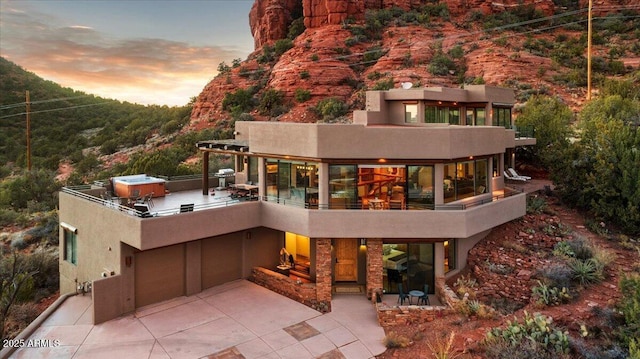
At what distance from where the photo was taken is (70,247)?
17391 millimetres

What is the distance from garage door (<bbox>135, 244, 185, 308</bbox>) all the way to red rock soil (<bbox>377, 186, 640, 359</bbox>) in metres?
7.63

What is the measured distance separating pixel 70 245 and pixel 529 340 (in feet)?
57.1

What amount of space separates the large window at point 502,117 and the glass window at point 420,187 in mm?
12670

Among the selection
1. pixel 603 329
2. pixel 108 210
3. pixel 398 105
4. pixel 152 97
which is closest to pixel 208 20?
pixel 152 97

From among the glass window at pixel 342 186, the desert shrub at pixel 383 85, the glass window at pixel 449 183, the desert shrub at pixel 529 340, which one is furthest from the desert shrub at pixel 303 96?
the desert shrub at pixel 529 340

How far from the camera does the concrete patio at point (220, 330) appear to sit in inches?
449

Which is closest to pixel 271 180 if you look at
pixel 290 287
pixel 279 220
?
pixel 279 220

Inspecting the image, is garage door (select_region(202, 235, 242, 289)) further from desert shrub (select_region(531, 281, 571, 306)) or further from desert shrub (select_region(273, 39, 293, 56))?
desert shrub (select_region(273, 39, 293, 56))

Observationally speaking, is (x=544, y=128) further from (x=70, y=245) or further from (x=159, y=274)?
(x=70, y=245)

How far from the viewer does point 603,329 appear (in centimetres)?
1129

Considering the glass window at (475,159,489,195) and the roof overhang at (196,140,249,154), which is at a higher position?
the roof overhang at (196,140,249,154)

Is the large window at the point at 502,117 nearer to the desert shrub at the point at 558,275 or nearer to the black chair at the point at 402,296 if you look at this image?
the desert shrub at the point at 558,275

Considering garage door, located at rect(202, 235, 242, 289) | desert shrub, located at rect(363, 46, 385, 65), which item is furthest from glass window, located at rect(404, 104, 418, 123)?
desert shrub, located at rect(363, 46, 385, 65)

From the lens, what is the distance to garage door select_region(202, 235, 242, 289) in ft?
51.2
